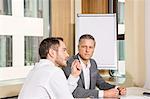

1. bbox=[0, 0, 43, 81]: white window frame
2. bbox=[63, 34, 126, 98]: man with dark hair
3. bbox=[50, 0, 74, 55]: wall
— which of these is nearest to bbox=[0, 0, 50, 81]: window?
bbox=[0, 0, 43, 81]: white window frame

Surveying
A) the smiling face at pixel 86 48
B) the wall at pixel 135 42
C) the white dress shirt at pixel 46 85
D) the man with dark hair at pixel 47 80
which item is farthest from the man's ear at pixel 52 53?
the wall at pixel 135 42

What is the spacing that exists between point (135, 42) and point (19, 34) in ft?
4.71

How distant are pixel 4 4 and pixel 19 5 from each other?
0.62ft

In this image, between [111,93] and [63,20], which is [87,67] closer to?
[111,93]

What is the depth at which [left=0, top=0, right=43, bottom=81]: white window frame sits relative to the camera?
284 centimetres

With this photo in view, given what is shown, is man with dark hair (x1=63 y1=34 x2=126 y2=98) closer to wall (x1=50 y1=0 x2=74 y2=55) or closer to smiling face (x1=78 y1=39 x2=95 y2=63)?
smiling face (x1=78 y1=39 x2=95 y2=63)

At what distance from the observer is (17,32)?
2.95 meters

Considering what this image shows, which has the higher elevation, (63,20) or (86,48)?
(63,20)

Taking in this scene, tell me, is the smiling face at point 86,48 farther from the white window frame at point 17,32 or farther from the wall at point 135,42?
the wall at point 135,42

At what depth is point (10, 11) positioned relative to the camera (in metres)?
2.91

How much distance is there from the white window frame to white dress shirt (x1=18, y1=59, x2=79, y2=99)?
1213 mm

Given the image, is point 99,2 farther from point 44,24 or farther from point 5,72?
point 5,72

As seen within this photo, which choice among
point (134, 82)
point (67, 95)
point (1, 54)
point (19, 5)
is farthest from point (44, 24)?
point (67, 95)

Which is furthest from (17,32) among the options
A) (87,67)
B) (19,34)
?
(87,67)
